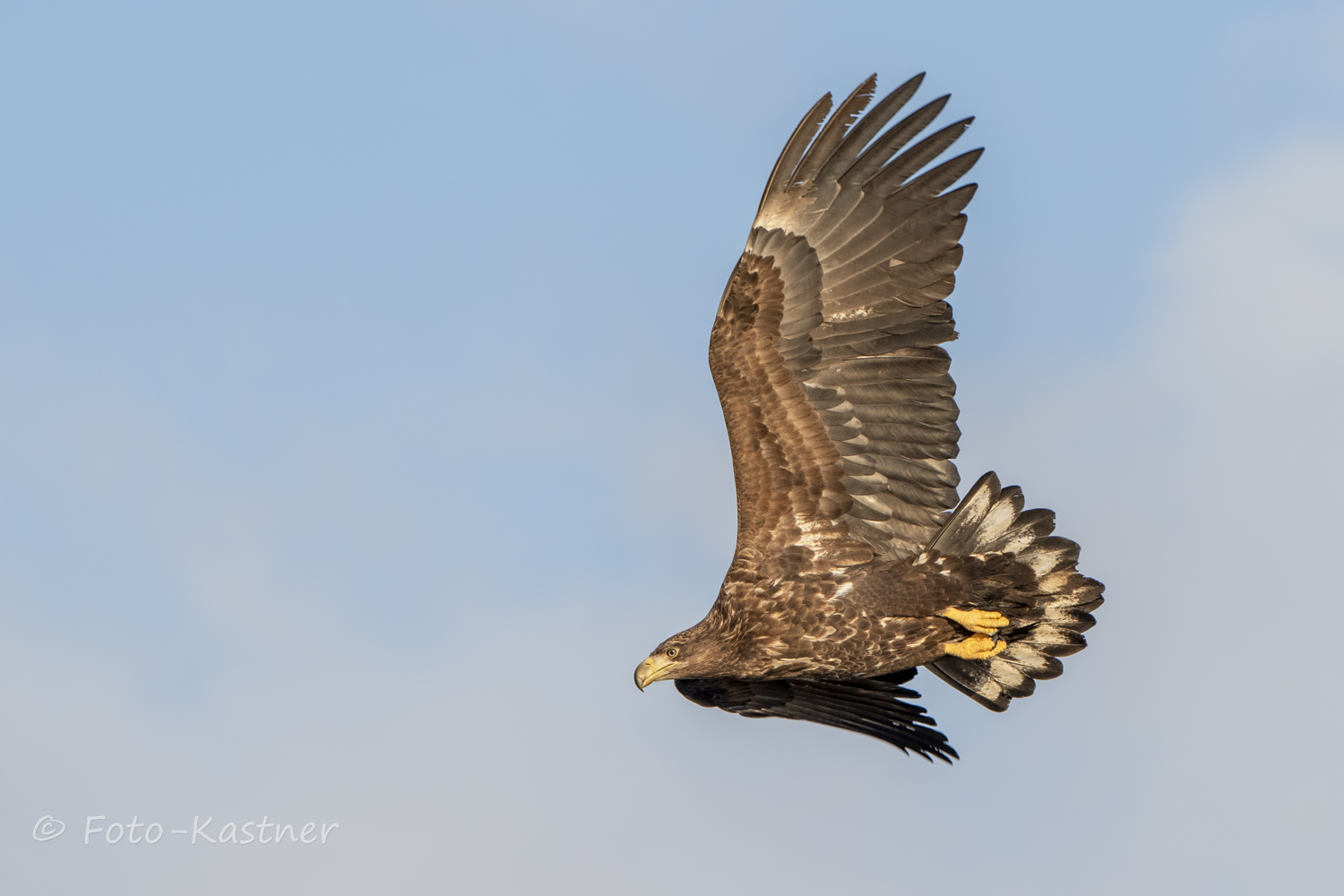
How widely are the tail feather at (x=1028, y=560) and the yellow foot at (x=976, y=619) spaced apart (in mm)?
105

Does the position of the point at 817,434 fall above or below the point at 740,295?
below

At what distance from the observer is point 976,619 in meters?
12.0

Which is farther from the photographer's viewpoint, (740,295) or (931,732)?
(931,732)

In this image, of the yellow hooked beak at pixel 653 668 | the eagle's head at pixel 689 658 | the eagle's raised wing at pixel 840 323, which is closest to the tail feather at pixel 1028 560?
the eagle's raised wing at pixel 840 323

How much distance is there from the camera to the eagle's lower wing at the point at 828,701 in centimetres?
1298

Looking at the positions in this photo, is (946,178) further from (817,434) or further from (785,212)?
(817,434)

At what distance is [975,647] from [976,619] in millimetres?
206

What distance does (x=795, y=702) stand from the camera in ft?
43.8

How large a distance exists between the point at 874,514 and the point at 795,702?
1848 millimetres

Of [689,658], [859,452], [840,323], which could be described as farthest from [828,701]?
[840,323]

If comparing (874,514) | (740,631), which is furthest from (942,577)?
(740,631)

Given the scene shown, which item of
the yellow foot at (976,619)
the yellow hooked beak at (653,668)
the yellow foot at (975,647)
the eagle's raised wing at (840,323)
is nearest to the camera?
the eagle's raised wing at (840,323)

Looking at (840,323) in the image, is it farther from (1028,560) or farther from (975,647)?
(975,647)

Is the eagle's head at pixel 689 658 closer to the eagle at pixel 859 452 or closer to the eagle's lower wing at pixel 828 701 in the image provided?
the eagle at pixel 859 452
